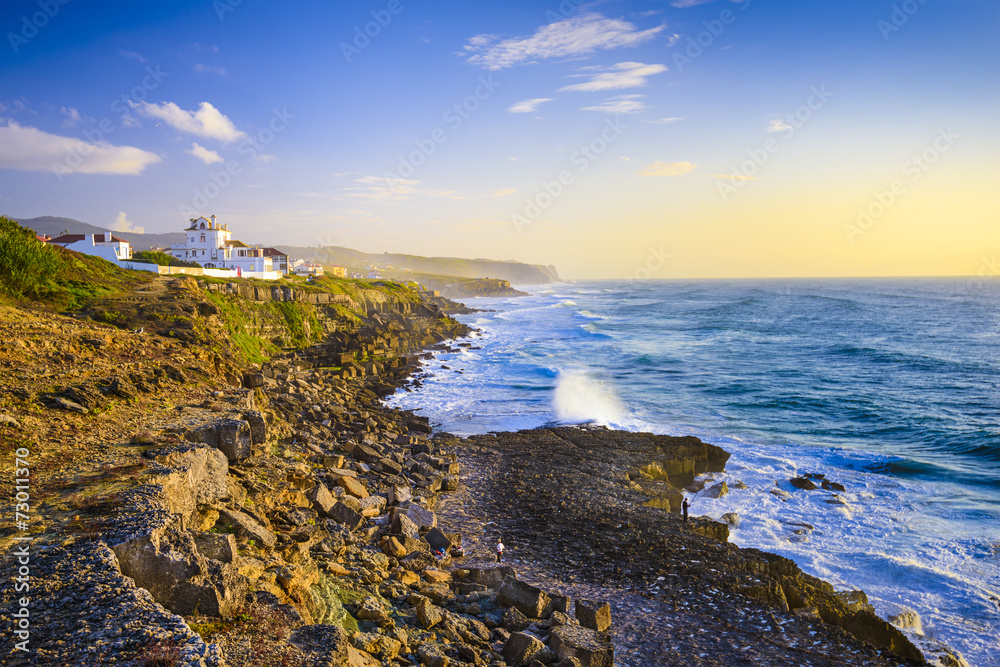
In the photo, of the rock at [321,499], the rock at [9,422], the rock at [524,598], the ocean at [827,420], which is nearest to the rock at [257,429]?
the rock at [321,499]

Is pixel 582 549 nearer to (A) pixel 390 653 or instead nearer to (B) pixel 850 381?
(A) pixel 390 653

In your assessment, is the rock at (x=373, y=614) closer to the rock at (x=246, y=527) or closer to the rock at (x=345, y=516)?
the rock at (x=246, y=527)

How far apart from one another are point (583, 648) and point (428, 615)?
9.11 feet

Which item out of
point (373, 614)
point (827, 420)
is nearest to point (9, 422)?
point (373, 614)

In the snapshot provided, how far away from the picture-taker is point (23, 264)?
74.4 ft

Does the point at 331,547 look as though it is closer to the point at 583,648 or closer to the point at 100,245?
the point at 583,648

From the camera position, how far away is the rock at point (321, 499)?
13.1m

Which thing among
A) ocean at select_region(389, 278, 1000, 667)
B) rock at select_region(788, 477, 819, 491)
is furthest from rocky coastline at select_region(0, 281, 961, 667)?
rock at select_region(788, 477, 819, 491)

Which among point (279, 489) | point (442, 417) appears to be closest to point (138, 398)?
point (279, 489)

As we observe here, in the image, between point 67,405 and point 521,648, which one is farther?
point 67,405

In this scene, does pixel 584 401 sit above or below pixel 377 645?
below

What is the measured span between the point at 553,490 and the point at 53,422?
14.5m

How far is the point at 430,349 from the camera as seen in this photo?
52875 millimetres

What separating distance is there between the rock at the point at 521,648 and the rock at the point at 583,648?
1.02ft
